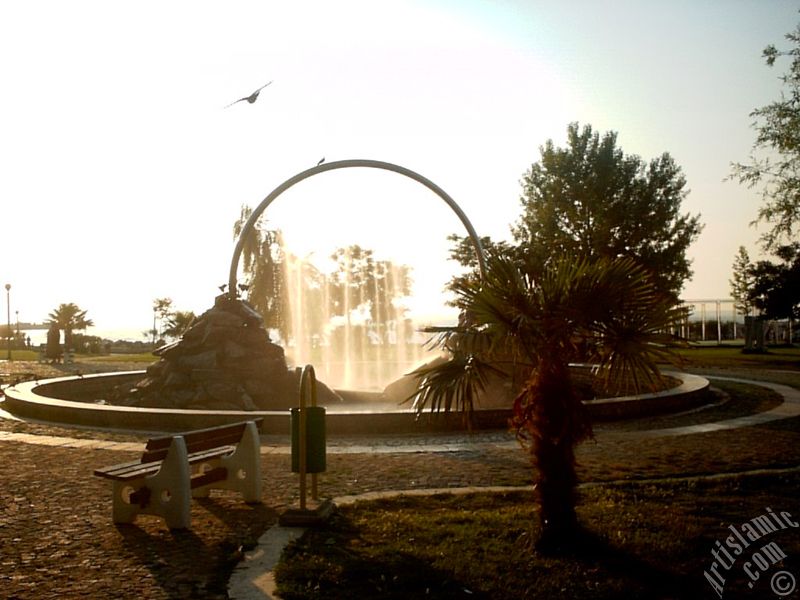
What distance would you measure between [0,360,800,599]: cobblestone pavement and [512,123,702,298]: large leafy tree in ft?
94.0

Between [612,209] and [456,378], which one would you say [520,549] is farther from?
[612,209]

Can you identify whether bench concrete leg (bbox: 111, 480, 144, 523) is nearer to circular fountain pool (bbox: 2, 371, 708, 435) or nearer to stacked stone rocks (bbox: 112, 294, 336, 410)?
circular fountain pool (bbox: 2, 371, 708, 435)

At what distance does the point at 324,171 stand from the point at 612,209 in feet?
80.5

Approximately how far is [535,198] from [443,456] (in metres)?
36.6

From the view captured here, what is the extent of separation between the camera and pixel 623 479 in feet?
28.7

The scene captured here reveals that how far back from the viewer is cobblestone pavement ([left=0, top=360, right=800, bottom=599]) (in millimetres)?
5578

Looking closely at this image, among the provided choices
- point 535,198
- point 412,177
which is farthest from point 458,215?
point 535,198

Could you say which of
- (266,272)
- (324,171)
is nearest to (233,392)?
(324,171)

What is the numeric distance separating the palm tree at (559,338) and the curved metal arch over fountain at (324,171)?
1353 centimetres

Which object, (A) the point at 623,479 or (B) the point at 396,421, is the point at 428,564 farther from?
(B) the point at 396,421

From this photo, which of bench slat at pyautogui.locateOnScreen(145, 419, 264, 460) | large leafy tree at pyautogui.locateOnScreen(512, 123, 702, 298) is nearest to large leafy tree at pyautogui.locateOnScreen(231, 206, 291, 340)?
large leafy tree at pyautogui.locateOnScreen(512, 123, 702, 298)

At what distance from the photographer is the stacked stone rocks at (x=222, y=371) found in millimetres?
17562

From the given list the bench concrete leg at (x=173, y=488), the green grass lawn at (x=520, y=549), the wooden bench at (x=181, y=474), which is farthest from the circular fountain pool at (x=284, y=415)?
the bench concrete leg at (x=173, y=488)

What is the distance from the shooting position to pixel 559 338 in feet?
19.4
